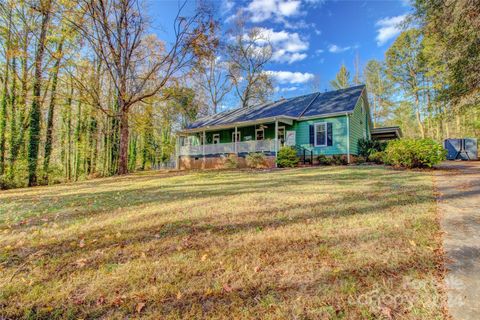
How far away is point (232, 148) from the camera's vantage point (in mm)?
16953

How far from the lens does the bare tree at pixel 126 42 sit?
1287cm

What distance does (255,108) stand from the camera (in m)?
19.9

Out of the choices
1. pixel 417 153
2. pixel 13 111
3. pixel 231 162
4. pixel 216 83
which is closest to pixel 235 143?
pixel 231 162

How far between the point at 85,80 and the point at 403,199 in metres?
16.7

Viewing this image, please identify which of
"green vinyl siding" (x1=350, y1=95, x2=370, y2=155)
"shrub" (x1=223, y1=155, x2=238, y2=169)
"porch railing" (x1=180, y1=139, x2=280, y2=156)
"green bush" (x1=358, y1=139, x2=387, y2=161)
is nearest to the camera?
"green vinyl siding" (x1=350, y1=95, x2=370, y2=155)

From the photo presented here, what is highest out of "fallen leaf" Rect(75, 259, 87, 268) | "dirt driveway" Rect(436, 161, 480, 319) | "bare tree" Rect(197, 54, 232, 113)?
"bare tree" Rect(197, 54, 232, 113)

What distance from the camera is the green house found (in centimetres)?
1439

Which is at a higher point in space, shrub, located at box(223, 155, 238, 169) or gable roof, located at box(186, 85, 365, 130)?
gable roof, located at box(186, 85, 365, 130)

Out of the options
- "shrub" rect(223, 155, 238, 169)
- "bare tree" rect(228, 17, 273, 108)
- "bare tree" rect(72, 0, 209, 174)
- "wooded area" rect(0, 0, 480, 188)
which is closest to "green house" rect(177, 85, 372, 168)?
"shrub" rect(223, 155, 238, 169)

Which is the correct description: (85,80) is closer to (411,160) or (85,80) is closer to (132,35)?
(132,35)

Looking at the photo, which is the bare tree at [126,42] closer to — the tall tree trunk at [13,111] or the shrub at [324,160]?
the tall tree trunk at [13,111]

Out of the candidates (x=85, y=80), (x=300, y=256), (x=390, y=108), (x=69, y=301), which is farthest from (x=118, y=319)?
(x=390, y=108)

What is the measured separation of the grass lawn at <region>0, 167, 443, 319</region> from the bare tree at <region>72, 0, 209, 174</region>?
10704 millimetres

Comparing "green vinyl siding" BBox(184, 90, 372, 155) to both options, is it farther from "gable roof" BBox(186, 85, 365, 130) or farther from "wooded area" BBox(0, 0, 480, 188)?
"wooded area" BBox(0, 0, 480, 188)
